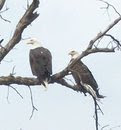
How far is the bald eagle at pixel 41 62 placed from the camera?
282 inches

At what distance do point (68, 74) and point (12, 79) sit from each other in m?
0.88

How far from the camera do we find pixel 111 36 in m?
6.05

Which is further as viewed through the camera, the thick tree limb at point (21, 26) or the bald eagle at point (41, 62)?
the bald eagle at point (41, 62)

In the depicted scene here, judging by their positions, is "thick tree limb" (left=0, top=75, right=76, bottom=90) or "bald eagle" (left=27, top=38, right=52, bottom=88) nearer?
"thick tree limb" (left=0, top=75, right=76, bottom=90)

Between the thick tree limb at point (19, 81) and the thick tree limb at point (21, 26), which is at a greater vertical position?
the thick tree limb at point (21, 26)

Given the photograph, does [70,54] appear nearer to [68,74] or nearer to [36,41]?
[36,41]

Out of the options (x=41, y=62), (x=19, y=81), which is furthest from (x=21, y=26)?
(x=41, y=62)

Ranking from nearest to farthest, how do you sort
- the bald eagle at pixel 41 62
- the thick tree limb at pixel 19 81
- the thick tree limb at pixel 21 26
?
the thick tree limb at pixel 19 81 < the thick tree limb at pixel 21 26 < the bald eagle at pixel 41 62

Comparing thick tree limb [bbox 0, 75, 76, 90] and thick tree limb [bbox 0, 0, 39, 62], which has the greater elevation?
thick tree limb [bbox 0, 0, 39, 62]

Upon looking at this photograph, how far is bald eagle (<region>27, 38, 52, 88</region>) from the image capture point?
7168 mm

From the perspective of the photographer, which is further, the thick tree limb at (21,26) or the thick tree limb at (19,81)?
the thick tree limb at (21,26)

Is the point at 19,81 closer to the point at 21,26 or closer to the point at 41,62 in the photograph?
the point at 21,26

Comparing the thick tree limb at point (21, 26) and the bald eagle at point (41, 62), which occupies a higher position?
the thick tree limb at point (21, 26)

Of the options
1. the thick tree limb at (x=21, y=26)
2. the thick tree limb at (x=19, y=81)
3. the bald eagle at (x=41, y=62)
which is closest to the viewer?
the thick tree limb at (x=19, y=81)
